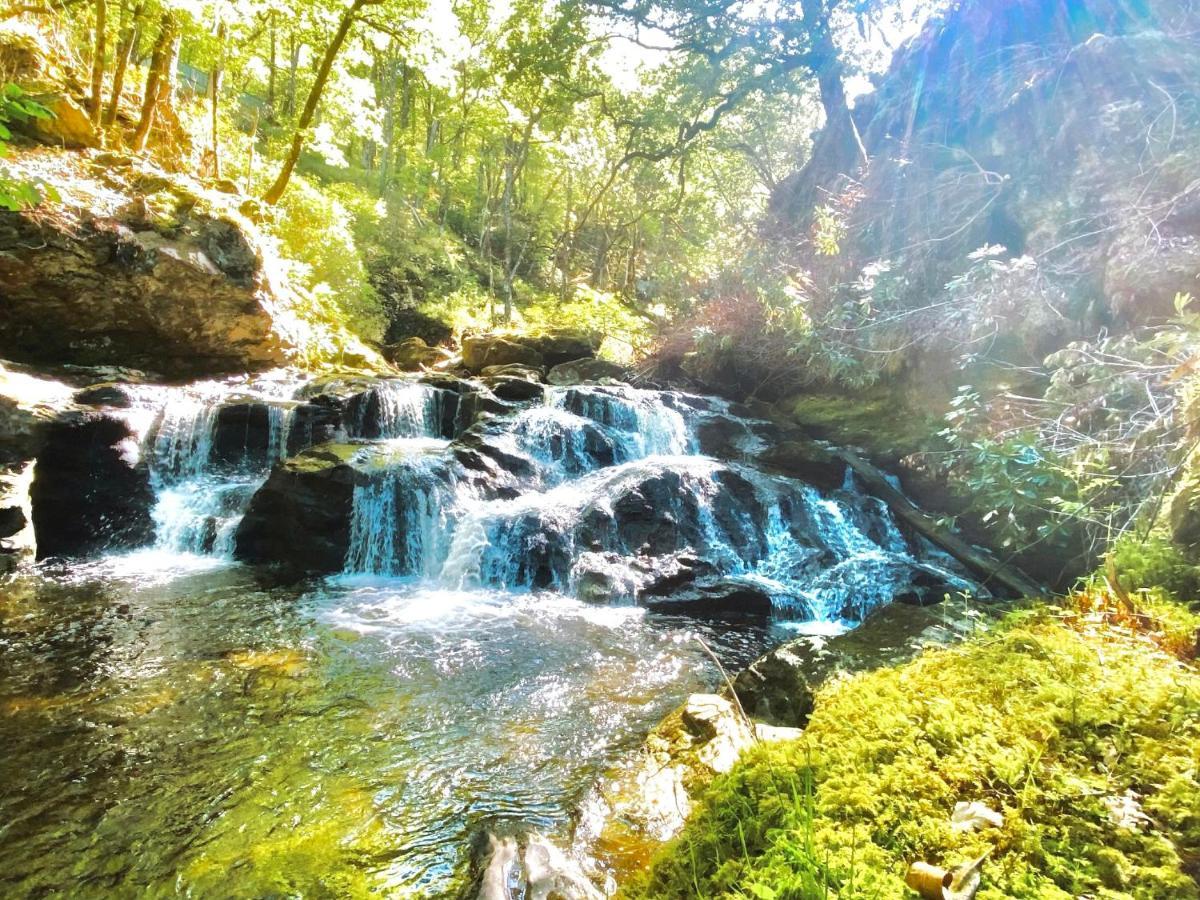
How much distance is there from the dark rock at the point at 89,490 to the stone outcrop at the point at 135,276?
11.4 feet

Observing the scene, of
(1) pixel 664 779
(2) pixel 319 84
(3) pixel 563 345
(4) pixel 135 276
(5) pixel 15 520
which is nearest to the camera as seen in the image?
(1) pixel 664 779

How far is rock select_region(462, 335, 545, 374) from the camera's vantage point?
19.2 metres

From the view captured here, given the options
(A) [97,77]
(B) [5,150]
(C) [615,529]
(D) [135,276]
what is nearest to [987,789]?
(B) [5,150]

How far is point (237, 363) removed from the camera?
13633 mm

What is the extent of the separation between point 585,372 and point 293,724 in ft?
48.8

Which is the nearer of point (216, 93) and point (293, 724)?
point (293, 724)

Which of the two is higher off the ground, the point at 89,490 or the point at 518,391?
the point at 518,391

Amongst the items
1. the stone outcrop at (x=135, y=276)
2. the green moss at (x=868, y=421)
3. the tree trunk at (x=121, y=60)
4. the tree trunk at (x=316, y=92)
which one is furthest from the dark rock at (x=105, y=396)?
the green moss at (x=868, y=421)

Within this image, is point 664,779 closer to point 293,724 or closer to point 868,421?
point 293,724

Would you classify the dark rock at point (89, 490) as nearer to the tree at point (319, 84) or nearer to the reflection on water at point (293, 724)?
the reflection on water at point (293, 724)

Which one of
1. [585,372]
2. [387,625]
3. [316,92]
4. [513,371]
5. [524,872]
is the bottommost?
[387,625]

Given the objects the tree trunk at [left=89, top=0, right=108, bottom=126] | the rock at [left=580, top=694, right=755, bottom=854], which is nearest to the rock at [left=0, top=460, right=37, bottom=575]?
the rock at [left=580, top=694, right=755, bottom=854]

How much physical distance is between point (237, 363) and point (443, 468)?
7241 millimetres

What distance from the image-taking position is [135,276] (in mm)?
11883
